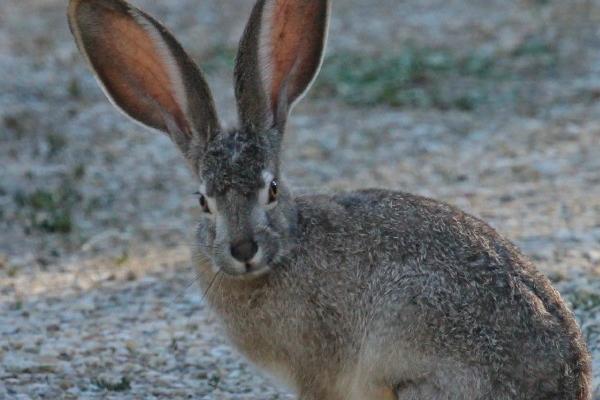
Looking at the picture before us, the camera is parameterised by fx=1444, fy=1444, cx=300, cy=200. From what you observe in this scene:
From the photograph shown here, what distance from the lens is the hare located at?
19.3 feet

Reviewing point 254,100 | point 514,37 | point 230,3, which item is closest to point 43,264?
point 254,100

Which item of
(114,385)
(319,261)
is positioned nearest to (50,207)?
(114,385)

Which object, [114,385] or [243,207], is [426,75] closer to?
[114,385]

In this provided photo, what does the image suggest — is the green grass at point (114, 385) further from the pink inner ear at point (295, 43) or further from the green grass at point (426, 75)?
the green grass at point (426, 75)

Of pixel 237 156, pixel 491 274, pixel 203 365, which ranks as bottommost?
pixel 203 365

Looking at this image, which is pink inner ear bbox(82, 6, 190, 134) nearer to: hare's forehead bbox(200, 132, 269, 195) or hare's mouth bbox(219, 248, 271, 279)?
hare's forehead bbox(200, 132, 269, 195)

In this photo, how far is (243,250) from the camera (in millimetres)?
6250

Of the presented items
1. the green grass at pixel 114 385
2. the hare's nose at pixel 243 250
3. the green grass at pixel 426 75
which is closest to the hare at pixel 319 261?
the hare's nose at pixel 243 250

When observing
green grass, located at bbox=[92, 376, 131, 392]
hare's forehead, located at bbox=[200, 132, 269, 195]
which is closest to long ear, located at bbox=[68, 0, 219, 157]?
hare's forehead, located at bbox=[200, 132, 269, 195]

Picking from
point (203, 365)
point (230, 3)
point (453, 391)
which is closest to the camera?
point (453, 391)

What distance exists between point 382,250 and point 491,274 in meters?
0.52

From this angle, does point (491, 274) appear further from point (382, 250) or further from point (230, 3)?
point (230, 3)

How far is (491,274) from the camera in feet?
20.0

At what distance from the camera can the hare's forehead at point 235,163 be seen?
21.0ft
